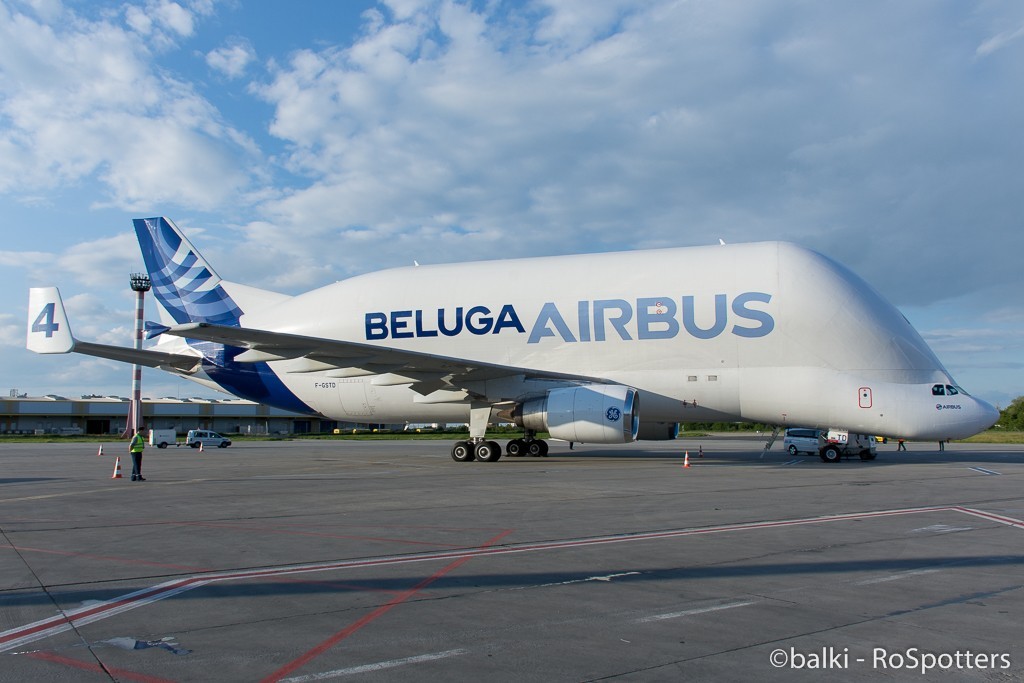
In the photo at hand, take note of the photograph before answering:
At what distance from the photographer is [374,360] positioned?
21.8 m

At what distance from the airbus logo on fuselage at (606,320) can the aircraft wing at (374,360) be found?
1.70 metres

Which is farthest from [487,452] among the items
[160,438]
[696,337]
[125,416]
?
[125,416]

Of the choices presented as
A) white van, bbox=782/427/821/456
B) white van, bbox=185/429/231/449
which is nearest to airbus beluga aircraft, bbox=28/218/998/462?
white van, bbox=782/427/821/456

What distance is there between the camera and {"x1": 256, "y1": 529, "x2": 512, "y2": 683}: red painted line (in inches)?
170

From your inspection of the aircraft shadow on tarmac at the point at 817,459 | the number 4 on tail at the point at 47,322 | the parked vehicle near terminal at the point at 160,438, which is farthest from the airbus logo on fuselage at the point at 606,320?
the parked vehicle near terminal at the point at 160,438

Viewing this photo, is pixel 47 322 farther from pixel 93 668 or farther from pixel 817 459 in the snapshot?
pixel 817 459

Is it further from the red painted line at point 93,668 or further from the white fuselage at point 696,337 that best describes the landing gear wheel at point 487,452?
the red painted line at point 93,668

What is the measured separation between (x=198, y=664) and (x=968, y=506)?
12.0 meters

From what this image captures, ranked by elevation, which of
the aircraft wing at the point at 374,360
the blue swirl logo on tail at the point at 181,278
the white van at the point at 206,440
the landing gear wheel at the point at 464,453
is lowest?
the white van at the point at 206,440

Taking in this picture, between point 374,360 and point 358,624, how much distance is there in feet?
55.2

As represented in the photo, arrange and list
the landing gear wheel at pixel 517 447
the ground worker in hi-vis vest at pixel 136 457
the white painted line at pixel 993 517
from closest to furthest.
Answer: the white painted line at pixel 993 517 → the ground worker in hi-vis vest at pixel 136 457 → the landing gear wheel at pixel 517 447

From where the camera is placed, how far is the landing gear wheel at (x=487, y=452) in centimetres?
2422

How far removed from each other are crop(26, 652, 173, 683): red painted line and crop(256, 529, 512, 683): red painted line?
63cm

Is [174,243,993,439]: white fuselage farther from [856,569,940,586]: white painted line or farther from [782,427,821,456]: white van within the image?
[856,569,940,586]: white painted line
